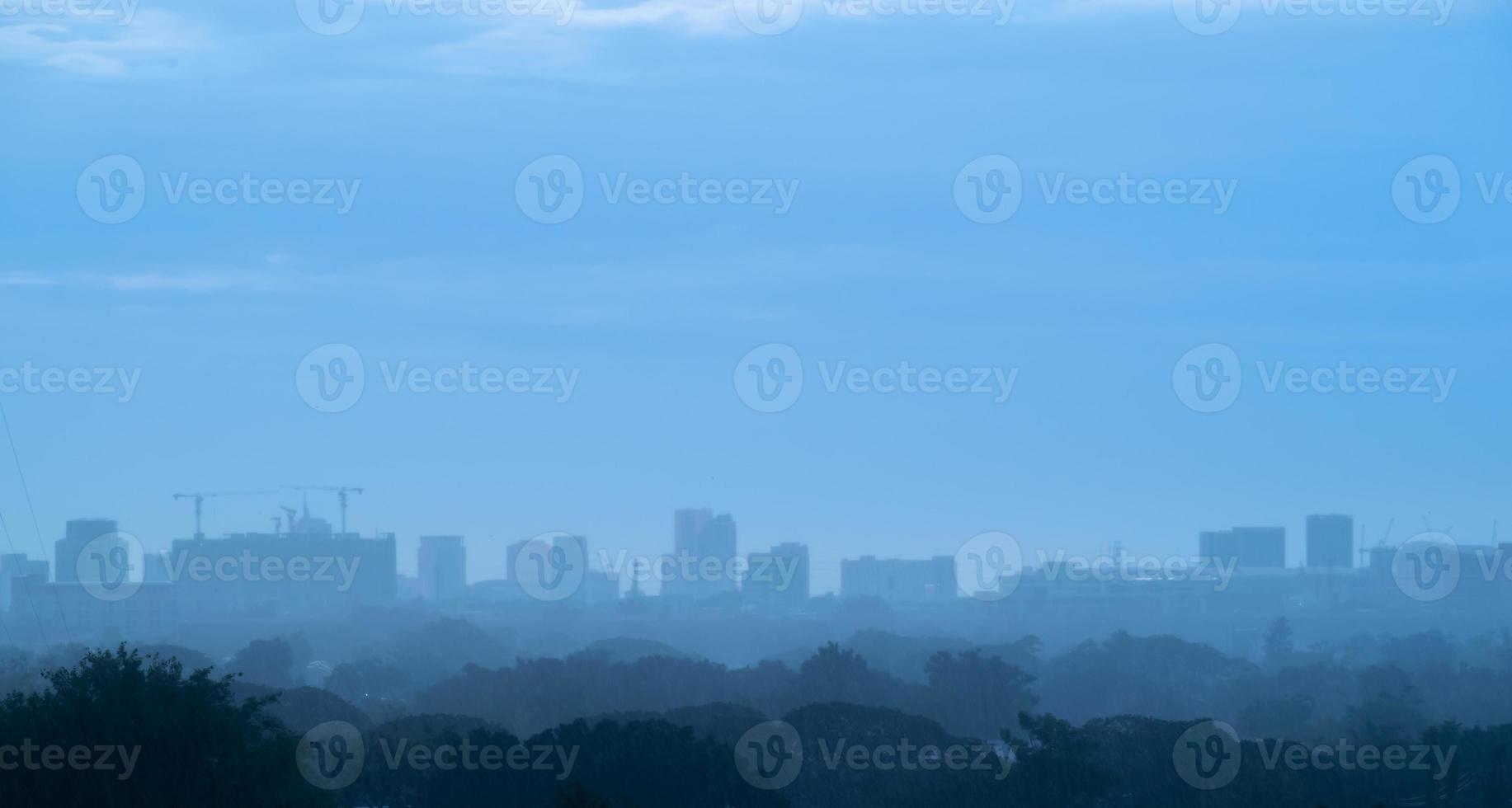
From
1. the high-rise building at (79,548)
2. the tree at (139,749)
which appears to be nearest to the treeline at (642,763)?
the tree at (139,749)

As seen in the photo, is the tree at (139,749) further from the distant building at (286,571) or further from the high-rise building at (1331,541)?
the high-rise building at (1331,541)

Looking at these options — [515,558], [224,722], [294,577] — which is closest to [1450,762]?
[224,722]

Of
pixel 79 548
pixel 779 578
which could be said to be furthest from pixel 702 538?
pixel 79 548

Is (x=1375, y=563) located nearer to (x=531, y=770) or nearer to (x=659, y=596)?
(x=659, y=596)

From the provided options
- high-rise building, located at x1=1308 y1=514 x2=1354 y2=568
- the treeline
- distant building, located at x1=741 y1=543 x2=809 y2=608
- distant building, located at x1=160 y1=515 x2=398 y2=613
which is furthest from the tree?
high-rise building, located at x1=1308 y1=514 x2=1354 y2=568

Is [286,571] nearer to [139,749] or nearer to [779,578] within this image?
[779,578]
